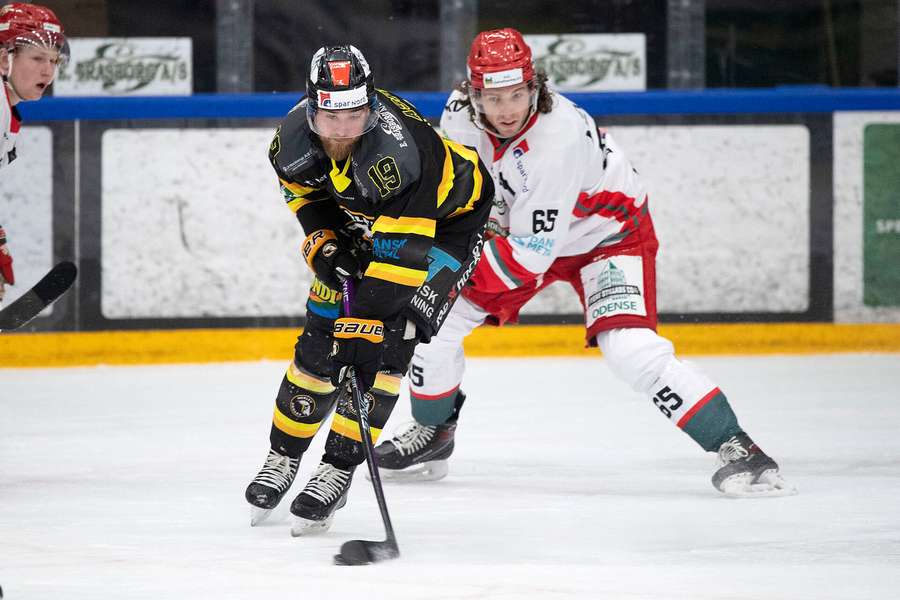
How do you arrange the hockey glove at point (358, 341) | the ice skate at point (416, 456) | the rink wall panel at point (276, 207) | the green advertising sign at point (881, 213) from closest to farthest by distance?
the hockey glove at point (358, 341) < the ice skate at point (416, 456) < the rink wall panel at point (276, 207) < the green advertising sign at point (881, 213)

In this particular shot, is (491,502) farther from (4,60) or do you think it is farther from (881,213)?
(881,213)

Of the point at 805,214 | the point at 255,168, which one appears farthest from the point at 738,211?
the point at 255,168

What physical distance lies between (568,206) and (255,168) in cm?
253

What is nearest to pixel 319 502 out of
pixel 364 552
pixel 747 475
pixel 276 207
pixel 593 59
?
pixel 364 552

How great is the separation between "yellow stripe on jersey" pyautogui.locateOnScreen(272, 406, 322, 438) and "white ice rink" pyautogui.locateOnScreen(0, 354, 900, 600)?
20 cm

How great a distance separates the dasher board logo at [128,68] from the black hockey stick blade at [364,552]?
148 inches

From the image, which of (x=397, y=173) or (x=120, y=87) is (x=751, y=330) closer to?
(x=120, y=87)

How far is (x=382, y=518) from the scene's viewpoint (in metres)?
2.72

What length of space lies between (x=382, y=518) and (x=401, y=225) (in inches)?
22.1

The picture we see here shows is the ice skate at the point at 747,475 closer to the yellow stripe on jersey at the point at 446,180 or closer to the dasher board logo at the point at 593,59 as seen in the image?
the yellow stripe on jersey at the point at 446,180

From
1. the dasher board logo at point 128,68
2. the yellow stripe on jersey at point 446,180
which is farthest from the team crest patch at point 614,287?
the dasher board logo at point 128,68

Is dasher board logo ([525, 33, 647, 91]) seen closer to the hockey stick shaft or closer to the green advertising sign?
the green advertising sign

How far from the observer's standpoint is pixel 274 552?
267 cm

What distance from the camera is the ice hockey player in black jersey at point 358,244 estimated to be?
8.80 feet
